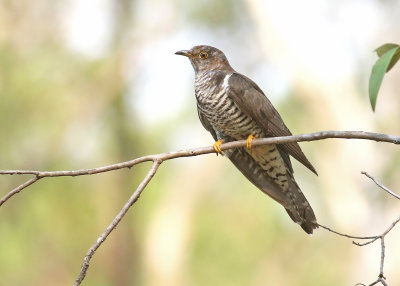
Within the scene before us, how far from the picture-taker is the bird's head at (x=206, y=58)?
4.02m

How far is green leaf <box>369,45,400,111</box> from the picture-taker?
230cm

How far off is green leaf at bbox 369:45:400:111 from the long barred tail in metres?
1.29

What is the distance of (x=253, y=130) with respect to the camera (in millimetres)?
3619

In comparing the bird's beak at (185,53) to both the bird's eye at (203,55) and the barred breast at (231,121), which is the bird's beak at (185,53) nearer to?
the bird's eye at (203,55)

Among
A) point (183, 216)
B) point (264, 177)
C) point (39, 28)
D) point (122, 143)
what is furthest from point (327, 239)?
point (264, 177)

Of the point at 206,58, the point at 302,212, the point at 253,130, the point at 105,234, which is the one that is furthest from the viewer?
the point at 206,58

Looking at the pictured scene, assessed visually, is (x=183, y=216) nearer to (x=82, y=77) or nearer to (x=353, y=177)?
(x=82, y=77)

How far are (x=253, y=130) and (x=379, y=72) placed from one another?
136 centimetres

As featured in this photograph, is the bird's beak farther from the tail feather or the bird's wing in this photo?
the tail feather

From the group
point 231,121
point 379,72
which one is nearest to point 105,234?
point 379,72

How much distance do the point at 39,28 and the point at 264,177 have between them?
8331mm

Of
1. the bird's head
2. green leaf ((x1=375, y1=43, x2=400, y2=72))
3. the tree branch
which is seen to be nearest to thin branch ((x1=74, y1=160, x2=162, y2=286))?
the tree branch

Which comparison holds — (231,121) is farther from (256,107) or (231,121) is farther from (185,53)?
(185,53)

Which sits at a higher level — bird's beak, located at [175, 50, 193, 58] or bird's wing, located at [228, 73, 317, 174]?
bird's beak, located at [175, 50, 193, 58]
